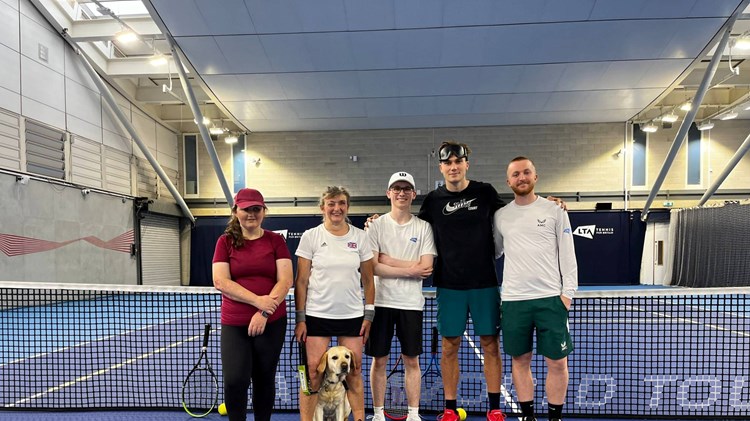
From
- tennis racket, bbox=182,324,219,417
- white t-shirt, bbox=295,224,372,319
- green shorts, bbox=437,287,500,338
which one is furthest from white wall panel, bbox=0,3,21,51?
green shorts, bbox=437,287,500,338

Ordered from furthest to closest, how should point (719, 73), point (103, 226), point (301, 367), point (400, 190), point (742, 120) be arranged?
point (742, 120) < point (719, 73) < point (103, 226) < point (400, 190) < point (301, 367)

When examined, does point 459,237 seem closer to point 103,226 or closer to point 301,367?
point 301,367

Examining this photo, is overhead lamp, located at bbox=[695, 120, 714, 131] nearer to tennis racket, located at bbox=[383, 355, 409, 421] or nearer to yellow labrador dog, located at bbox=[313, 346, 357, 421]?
tennis racket, located at bbox=[383, 355, 409, 421]

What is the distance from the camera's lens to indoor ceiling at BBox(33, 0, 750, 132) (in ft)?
32.5

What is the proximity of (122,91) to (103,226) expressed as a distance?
512 centimetres

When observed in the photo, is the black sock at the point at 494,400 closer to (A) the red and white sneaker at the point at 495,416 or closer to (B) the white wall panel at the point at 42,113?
(A) the red and white sneaker at the point at 495,416

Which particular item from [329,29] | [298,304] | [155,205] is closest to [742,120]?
[329,29]

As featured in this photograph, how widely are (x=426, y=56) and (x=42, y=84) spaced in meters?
10.5

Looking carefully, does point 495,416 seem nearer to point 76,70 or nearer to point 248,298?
point 248,298

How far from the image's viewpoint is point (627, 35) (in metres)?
10.7

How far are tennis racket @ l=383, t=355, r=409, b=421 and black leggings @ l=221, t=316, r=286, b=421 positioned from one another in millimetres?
1164

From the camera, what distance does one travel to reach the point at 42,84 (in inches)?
464

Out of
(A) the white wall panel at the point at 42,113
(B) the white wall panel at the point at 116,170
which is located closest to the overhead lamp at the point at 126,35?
(A) the white wall panel at the point at 42,113

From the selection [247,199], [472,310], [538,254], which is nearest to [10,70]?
[247,199]
